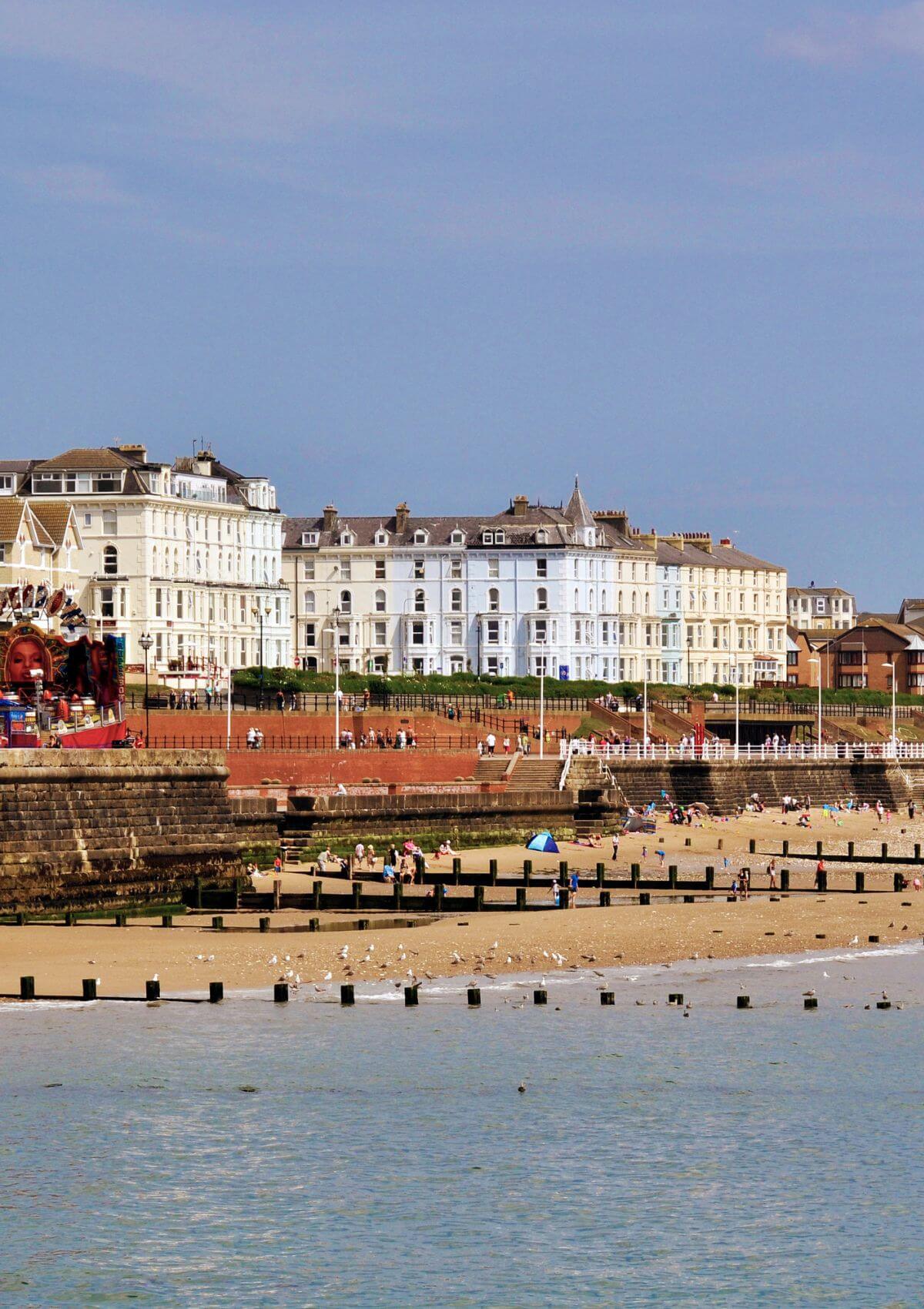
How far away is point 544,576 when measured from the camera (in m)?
134

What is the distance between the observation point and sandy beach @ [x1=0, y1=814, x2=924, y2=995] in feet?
139

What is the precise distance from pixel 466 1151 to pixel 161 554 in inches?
3349

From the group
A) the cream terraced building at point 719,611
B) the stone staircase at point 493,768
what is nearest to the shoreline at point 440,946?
the stone staircase at point 493,768

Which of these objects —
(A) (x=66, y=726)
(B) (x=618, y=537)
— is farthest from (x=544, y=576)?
(A) (x=66, y=726)

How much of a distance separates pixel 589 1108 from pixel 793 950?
15997 mm

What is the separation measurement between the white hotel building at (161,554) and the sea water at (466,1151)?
67946 mm

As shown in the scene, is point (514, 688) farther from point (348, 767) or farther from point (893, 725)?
point (348, 767)

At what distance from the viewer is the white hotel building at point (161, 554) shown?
111 meters

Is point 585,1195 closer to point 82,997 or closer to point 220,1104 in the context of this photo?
point 220,1104

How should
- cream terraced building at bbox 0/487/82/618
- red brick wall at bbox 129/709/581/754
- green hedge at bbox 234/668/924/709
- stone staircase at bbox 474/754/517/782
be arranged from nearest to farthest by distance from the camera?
stone staircase at bbox 474/754/517/782 → red brick wall at bbox 129/709/581/754 → cream terraced building at bbox 0/487/82/618 → green hedge at bbox 234/668/924/709

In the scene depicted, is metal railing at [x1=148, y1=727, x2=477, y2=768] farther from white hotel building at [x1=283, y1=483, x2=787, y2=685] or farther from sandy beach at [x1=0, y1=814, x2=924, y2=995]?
white hotel building at [x1=283, y1=483, x2=787, y2=685]

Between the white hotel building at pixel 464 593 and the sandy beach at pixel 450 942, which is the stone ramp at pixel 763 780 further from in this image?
the white hotel building at pixel 464 593

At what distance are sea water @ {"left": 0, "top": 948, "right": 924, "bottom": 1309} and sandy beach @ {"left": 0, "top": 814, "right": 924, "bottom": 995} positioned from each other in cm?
230

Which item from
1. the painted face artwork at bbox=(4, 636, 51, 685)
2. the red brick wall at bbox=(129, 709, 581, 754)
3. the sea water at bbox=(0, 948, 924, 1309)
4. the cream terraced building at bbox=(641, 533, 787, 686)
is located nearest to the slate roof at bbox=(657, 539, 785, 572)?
the cream terraced building at bbox=(641, 533, 787, 686)
